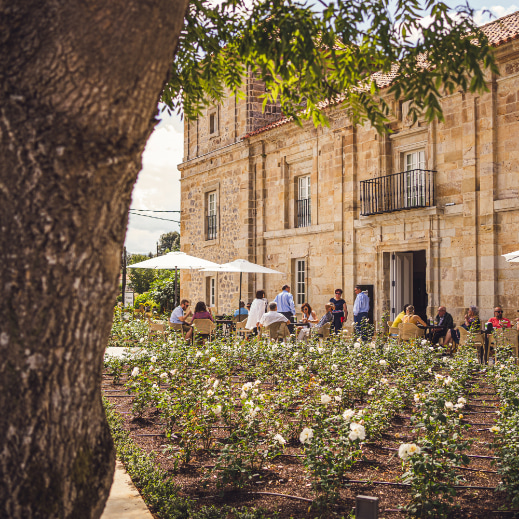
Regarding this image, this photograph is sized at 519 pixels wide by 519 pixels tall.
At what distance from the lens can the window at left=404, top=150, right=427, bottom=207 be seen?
14.9 m

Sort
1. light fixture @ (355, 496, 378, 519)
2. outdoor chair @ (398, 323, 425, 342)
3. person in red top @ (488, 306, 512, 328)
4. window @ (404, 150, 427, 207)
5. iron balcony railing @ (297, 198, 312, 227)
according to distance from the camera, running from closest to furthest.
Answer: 1. light fixture @ (355, 496, 378, 519)
2. person in red top @ (488, 306, 512, 328)
3. outdoor chair @ (398, 323, 425, 342)
4. window @ (404, 150, 427, 207)
5. iron balcony railing @ (297, 198, 312, 227)

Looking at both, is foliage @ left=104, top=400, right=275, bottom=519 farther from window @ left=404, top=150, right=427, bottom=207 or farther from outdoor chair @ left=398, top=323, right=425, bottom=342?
window @ left=404, top=150, right=427, bottom=207

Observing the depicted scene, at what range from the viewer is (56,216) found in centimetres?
203

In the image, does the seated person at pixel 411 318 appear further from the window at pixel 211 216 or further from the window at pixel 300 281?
the window at pixel 211 216

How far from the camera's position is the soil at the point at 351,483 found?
3748 mm

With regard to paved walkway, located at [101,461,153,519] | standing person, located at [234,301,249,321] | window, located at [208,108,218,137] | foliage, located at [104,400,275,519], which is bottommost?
paved walkway, located at [101,461,153,519]

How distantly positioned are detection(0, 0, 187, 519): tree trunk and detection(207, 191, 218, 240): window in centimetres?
2165

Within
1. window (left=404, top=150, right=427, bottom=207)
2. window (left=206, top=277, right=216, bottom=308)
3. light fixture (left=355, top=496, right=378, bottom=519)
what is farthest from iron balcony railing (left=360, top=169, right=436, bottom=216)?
light fixture (left=355, top=496, right=378, bottom=519)

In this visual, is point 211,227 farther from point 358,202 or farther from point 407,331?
point 407,331

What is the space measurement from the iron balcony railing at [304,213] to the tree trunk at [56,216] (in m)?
16.8

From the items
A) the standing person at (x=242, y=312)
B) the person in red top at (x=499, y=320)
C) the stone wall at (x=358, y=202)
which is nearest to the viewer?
the person in red top at (x=499, y=320)

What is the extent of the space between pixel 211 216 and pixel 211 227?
0.45 metres

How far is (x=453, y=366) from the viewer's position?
22.4 feet

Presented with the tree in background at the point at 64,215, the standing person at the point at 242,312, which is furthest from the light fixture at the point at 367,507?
the standing person at the point at 242,312
